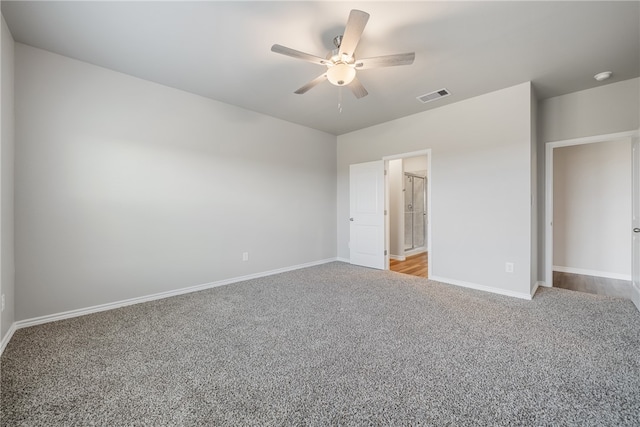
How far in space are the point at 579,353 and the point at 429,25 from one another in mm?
2769

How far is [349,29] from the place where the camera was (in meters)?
1.74

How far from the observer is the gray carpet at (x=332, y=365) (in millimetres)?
1355

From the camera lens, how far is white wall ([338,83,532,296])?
3.06 meters

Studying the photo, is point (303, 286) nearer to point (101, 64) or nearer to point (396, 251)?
point (396, 251)

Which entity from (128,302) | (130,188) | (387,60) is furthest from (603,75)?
(128,302)

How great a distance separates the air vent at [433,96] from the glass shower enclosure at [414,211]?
251 cm

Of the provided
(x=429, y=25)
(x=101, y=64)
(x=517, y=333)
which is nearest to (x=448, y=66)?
(x=429, y=25)

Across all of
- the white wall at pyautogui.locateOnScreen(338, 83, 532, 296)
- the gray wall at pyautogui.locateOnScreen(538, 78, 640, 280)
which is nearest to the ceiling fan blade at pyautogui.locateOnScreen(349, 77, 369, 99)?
the white wall at pyautogui.locateOnScreen(338, 83, 532, 296)

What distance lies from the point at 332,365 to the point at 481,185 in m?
2.99

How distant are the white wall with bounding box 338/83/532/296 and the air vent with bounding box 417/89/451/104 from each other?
0.38 m

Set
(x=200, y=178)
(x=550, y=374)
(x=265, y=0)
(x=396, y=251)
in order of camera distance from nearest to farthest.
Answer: (x=550, y=374) < (x=265, y=0) < (x=200, y=178) < (x=396, y=251)

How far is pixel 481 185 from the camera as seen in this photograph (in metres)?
3.38

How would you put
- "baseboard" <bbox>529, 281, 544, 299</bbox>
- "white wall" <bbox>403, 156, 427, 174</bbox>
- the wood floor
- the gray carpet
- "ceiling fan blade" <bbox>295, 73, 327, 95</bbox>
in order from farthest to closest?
1. "white wall" <bbox>403, 156, 427, 174</bbox>
2. the wood floor
3. "baseboard" <bbox>529, 281, 544, 299</bbox>
4. "ceiling fan blade" <bbox>295, 73, 327, 95</bbox>
5. the gray carpet

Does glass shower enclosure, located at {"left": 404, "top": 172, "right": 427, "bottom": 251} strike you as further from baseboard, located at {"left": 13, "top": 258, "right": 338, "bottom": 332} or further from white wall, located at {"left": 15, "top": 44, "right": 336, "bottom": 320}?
baseboard, located at {"left": 13, "top": 258, "right": 338, "bottom": 332}
